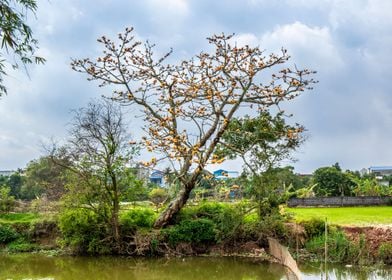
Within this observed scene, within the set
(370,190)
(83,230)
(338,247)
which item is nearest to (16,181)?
(83,230)

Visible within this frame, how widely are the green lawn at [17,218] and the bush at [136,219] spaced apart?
4656mm

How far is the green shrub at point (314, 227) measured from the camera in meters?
16.4

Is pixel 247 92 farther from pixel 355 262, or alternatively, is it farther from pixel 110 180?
pixel 355 262

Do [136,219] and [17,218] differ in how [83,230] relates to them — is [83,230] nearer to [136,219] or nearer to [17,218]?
[136,219]

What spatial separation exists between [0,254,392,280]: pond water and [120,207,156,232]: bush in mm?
1340

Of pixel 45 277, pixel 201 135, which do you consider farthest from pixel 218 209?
pixel 45 277

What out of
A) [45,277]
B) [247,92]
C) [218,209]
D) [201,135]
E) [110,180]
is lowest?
[45,277]

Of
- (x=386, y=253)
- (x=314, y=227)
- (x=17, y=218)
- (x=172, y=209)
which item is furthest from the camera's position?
(x=17, y=218)

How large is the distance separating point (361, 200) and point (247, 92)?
506 inches

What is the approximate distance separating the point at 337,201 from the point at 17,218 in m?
17.2

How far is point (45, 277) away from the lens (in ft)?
45.5

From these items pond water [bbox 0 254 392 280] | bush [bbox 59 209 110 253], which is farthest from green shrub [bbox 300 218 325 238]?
bush [bbox 59 209 110 253]

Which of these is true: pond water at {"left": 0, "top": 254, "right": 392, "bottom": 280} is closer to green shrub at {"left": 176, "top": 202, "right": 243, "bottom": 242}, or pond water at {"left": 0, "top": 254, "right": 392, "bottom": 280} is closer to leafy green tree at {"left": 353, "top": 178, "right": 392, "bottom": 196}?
green shrub at {"left": 176, "top": 202, "right": 243, "bottom": 242}

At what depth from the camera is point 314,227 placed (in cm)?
1653
